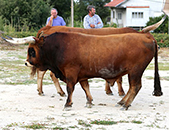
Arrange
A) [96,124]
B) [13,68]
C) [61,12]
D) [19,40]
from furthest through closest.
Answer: [61,12]
[13,68]
[19,40]
[96,124]

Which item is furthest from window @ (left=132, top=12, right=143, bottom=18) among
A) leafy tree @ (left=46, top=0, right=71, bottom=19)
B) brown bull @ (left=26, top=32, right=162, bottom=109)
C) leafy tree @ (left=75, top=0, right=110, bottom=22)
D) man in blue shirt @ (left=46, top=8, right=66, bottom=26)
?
brown bull @ (left=26, top=32, right=162, bottom=109)

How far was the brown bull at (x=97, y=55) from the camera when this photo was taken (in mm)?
8039

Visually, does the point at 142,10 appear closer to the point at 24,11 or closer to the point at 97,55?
the point at 24,11

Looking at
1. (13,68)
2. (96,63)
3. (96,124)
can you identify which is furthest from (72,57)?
(13,68)

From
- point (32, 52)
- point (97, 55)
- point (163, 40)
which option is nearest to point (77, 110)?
point (97, 55)

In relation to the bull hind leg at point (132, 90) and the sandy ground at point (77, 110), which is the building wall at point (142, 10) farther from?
the bull hind leg at point (132, 90)

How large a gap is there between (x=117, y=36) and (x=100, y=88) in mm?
3261

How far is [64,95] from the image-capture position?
9.90m

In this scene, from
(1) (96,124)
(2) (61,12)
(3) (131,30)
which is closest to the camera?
(1) (96,124)

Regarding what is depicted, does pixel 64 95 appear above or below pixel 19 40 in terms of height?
below

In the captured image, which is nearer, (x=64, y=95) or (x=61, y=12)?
(x=64, y=95)

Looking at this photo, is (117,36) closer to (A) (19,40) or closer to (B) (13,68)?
(A) (19,40)

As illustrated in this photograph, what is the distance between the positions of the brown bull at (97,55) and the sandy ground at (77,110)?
19.0 inches

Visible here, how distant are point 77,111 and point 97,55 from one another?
133 centimetres
